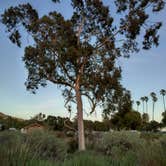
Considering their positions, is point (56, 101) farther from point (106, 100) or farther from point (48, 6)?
point (48, 6)

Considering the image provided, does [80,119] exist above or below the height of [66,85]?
below

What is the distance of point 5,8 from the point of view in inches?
1091

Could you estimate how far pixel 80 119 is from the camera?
1061 inches

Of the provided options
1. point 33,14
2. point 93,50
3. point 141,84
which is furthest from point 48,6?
point 141,84

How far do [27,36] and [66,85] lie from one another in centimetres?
519

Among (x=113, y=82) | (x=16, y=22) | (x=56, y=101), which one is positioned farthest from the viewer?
(x=56, y=101)

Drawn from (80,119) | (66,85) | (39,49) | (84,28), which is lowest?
(80,119)

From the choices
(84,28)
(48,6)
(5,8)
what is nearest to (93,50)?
(84,28)

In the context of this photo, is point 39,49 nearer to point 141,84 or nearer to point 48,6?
point 48,6

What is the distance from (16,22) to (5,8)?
1406 mm

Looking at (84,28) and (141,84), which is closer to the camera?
(84,28)

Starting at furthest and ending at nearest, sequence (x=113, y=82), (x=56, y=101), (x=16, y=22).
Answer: (x=56, y=101) < (x=16, y=22) < (x=113, y=82)

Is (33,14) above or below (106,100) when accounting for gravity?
above

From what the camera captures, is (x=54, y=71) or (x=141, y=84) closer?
(x=54, y=71)
